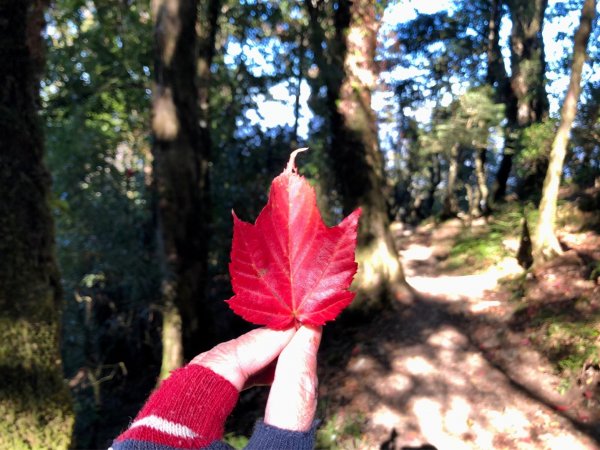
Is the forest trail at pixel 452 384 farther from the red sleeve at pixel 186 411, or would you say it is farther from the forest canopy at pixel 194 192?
the red sleeve at pixel 186 411

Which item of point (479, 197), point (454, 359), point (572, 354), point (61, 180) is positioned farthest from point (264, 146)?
point (479, 197)

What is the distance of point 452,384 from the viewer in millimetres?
6074

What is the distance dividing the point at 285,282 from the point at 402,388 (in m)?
5.83

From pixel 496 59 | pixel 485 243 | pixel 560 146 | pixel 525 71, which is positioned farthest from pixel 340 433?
pixel 496 59

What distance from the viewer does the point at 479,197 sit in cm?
1830

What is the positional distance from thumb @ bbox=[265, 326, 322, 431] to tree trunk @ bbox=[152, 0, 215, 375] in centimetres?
535

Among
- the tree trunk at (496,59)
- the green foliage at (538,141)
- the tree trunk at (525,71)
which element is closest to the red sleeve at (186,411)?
the green foliage at (538,141)

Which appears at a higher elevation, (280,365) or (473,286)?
(280,365)

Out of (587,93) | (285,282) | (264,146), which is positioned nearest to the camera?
(285,282)

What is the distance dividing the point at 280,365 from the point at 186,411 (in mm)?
187

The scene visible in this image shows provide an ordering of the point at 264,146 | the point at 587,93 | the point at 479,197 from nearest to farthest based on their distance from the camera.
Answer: the point at 587,93 → the point at 264,146 → the point at 479,197

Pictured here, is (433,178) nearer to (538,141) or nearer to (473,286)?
(538,141)

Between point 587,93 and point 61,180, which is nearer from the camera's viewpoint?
point 61,180

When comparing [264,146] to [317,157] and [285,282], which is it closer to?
[317,157]
